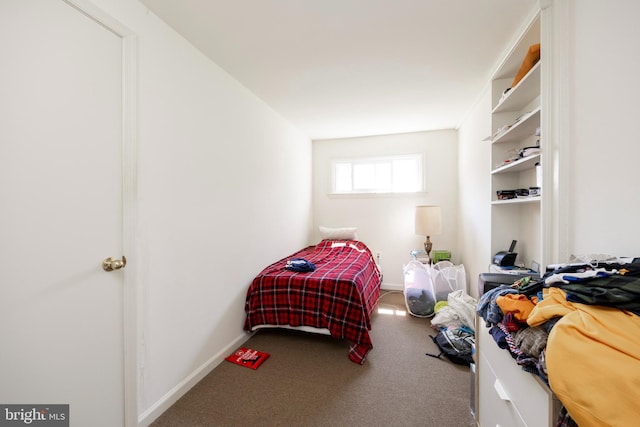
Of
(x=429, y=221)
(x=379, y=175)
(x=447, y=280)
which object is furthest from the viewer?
(x=379, y=175)

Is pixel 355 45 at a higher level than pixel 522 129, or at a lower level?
higher

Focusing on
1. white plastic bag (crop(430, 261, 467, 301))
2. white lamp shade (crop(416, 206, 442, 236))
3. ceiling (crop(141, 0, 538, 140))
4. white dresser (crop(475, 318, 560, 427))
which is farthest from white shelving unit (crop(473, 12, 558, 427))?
white lamp shade (crop(416, 206, 442, 236))

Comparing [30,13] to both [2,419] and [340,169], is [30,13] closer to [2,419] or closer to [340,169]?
[2,419]

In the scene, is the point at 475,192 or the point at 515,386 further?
the point at 475,192

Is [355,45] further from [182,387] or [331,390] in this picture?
[182,387]

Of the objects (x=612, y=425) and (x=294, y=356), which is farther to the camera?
(x=294, y=356)

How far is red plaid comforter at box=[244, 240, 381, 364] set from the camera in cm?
207

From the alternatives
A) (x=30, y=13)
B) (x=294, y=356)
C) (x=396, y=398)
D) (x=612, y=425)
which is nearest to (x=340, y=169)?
(x=294, y=356)

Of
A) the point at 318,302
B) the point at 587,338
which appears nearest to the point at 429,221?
the point at 318,302

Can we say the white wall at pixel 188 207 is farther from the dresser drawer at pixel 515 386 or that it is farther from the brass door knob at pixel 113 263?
the dresser drawer at pixel 515 386

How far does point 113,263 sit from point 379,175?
360cm

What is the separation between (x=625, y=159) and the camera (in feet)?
3.05

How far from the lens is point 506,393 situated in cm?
96

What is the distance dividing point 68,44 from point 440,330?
3.30m
